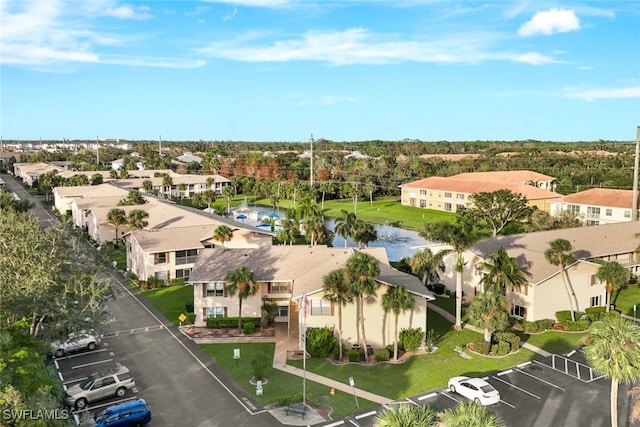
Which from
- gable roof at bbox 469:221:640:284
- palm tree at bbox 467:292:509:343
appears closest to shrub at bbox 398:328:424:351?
palm tree at bbox 467:292:509:343

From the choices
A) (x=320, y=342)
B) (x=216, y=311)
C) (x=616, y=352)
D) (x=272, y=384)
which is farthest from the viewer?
(x=216, y=311)

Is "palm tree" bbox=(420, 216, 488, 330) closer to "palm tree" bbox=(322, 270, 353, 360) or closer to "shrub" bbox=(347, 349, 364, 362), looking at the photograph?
"palm tree" bbox=(322, 270, 353, 360)

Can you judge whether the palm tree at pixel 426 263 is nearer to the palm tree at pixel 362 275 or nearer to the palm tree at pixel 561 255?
the palm tree at pixel 561 255

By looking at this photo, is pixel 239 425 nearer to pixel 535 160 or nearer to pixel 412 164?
pixel 412 164

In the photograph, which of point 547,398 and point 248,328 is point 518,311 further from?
point 248,328

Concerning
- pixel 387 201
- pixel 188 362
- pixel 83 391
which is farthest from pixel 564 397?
pixel 387 201

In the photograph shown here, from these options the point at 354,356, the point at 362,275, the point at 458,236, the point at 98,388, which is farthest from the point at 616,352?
the point at 98,388
